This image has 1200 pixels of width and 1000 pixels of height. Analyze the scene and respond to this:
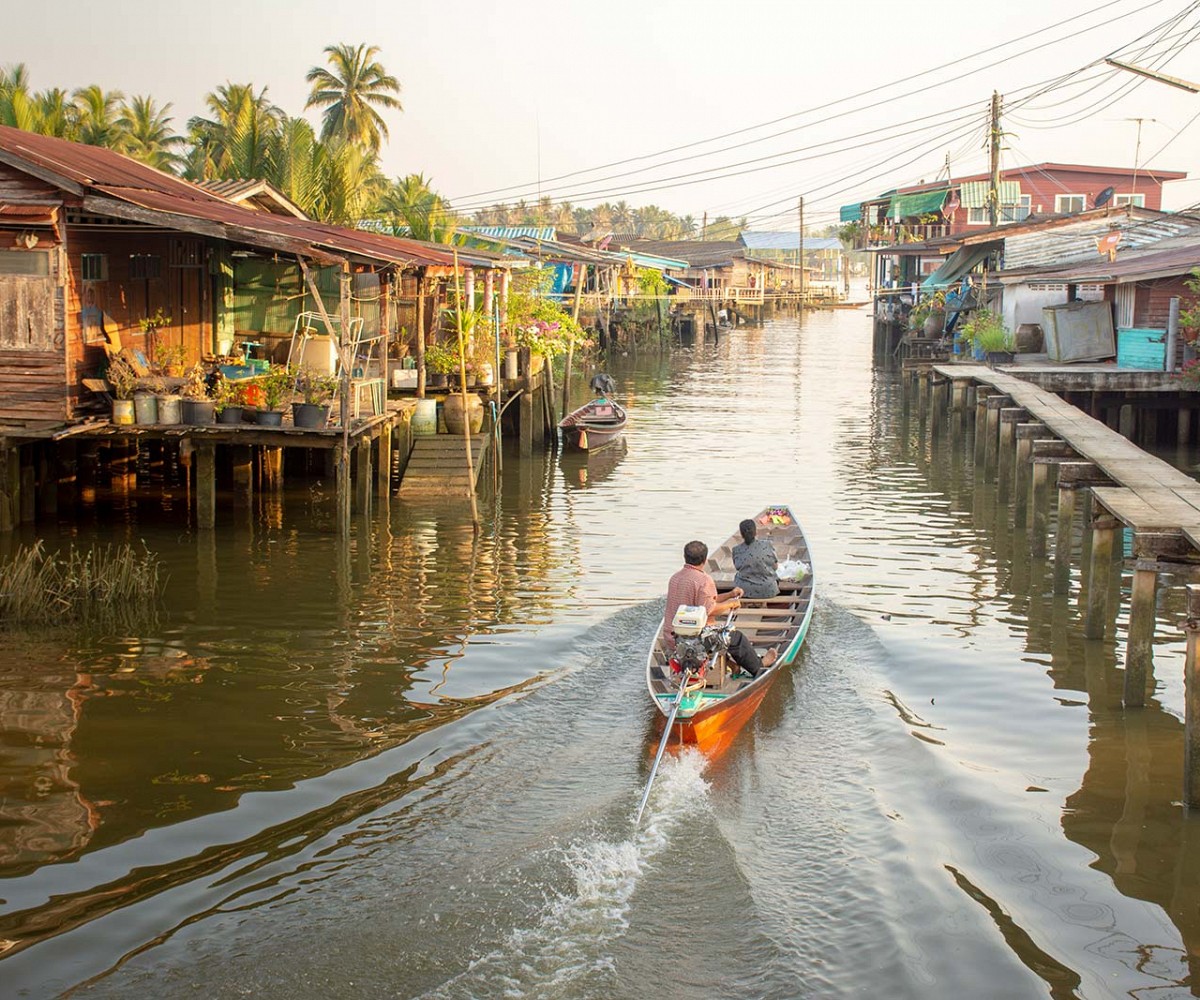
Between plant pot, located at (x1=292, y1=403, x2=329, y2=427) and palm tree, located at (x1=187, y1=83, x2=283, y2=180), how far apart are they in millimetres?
17515

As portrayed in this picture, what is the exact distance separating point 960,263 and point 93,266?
102 feet

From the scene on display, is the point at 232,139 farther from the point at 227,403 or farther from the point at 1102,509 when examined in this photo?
the point at 1102,509

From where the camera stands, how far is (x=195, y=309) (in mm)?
19391

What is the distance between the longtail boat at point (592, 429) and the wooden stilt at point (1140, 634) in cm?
1604

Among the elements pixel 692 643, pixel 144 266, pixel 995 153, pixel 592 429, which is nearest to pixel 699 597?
pixel 692 643

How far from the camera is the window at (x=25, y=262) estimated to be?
15.1 meters

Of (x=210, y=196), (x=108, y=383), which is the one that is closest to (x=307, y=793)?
(x=108, y=383)

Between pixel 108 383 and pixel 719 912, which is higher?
pixel 108 383

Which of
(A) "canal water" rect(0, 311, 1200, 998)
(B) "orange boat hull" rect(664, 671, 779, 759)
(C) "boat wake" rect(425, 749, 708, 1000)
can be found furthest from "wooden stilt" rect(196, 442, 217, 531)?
(C) "boat wake" rect(425, 749, 708, 1000)

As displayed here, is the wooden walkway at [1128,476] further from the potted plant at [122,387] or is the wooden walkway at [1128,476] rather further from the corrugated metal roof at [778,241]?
the corrugated metal roof at [778,241]

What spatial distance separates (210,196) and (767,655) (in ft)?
43.2

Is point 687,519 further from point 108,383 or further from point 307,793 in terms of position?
point 307,793

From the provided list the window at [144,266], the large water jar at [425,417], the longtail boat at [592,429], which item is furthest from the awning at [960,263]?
the window at [144,266]

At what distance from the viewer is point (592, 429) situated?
25.9 m
